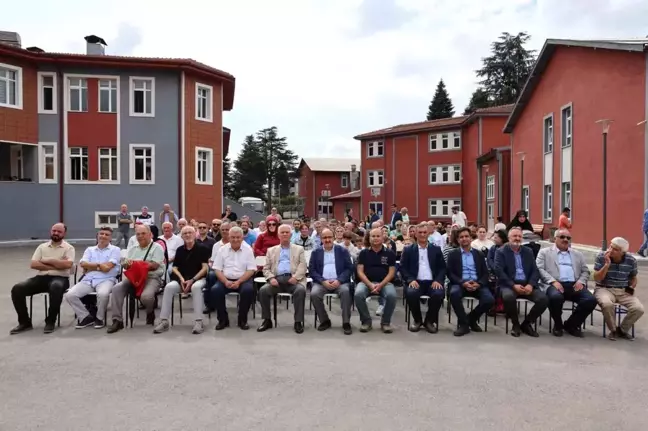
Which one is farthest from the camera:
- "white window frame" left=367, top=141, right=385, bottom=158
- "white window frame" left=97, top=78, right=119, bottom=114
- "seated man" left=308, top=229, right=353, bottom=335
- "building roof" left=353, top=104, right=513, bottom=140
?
"white window frame" left=367, top=141, right=385, bottom=158

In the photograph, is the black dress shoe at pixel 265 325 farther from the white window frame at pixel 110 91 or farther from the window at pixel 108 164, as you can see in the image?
the white window frame at pixel 110 91

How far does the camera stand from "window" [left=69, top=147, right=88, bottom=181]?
23359mm

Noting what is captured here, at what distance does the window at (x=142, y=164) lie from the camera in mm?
23594

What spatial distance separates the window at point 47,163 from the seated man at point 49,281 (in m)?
17.6

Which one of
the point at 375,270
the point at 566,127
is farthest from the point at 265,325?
the point at 566,127

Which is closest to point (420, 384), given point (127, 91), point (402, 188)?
point (127, 91)

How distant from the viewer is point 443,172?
4378cm

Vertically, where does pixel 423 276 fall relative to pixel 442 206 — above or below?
below

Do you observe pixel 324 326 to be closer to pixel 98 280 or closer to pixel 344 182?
pixel 98 280

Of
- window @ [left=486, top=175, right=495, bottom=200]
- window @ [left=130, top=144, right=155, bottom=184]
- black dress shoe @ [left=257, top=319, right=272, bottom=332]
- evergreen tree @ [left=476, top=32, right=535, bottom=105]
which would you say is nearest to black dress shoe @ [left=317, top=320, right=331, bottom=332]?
black dress shoe @ [left=257, top=319, right=272, bottom=332]

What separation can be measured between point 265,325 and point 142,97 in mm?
19160

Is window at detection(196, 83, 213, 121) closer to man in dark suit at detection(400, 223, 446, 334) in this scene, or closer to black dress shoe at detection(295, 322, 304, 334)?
man in dark suit at detection(400, 223, 446, 334)

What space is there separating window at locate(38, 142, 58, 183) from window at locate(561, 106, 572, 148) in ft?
70.0

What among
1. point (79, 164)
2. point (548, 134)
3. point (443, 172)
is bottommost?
point (79, 164)
